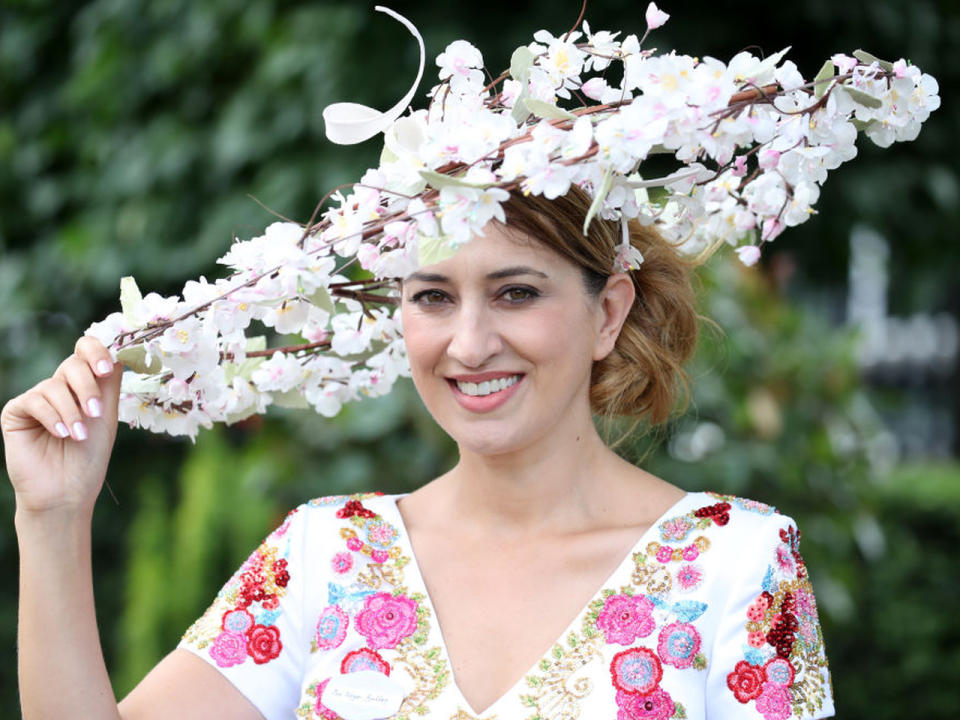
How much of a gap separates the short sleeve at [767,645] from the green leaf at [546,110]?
0.79 metres

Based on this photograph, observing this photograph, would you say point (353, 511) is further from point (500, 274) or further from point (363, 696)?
point (500, 274)

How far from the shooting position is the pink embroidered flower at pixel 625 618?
1.98 metres

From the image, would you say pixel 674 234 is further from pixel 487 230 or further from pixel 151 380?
pixel 151 380

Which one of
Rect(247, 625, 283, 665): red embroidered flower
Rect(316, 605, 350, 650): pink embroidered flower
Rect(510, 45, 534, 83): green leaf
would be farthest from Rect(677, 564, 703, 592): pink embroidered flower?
Rect(510, 45, 534, 83): green leaf

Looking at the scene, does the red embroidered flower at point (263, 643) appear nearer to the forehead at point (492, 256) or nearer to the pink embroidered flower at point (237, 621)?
the pink embroidered flower at point (237, 621)

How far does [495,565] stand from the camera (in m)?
2.15

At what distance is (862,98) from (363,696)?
3.94ft

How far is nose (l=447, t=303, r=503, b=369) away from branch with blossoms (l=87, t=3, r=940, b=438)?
0.60 ft

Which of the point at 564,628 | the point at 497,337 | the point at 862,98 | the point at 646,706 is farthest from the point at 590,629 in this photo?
the point at 862,98

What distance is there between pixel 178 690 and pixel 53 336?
284cm

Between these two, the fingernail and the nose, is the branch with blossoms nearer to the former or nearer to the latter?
the fingernail

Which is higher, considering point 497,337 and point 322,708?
point 497,337

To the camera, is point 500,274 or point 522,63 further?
point 500,274

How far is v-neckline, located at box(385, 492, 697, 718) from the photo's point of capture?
6.41ft
